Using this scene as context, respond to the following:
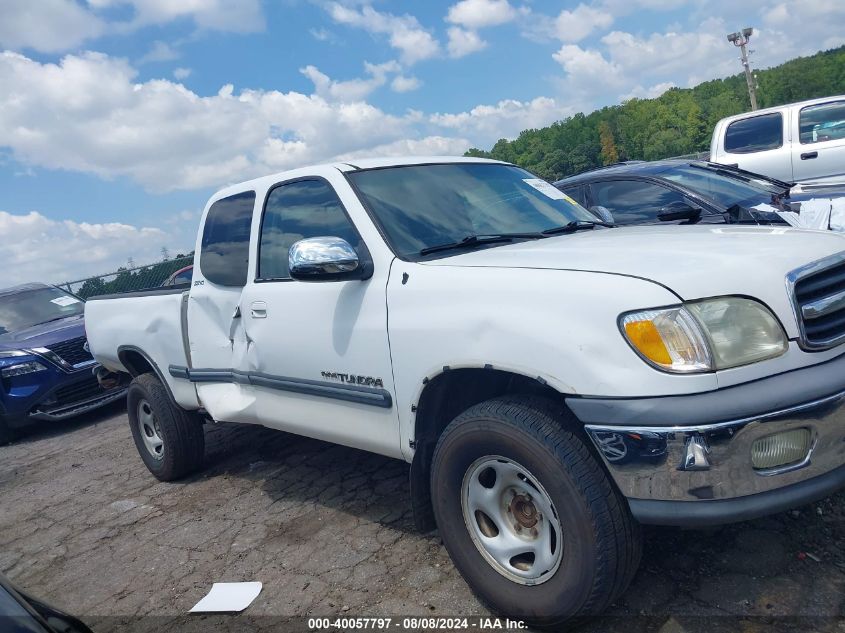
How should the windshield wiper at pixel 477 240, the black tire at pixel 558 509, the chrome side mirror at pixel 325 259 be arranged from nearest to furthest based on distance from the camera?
1. the black tire at pixel 558 509
2. the chrome side mirror at pixel 325 259
3. the windshield wiper at pixel 477 240

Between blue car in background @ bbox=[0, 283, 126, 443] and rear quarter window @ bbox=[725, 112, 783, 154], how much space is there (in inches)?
351

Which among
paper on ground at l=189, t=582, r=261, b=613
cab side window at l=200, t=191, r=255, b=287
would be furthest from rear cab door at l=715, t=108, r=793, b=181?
paper on ground at l=189, t=582, r=261, b=613

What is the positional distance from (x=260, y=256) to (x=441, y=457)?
176cm

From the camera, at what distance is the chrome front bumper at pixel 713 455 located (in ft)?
6.70

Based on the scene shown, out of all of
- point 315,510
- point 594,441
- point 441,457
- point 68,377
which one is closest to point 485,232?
point 441,457

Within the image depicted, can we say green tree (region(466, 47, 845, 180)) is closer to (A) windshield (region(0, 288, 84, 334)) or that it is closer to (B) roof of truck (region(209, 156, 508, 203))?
(A) windshield (region(0, 288, 84, 334))

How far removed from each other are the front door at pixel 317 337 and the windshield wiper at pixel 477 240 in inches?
9.9

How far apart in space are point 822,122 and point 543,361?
8.89 m

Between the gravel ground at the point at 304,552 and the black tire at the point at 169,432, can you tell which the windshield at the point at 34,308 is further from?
the black tire at the point at 169,432

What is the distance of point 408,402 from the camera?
2.83m

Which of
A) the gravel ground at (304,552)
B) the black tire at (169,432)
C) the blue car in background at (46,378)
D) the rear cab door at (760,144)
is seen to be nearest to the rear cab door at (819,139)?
the rear cab door at (760,144)

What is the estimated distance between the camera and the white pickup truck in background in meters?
8.98

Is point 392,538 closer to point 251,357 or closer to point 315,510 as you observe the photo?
point 315,510

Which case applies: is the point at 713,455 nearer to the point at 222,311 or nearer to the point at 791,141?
the point at 222,311
